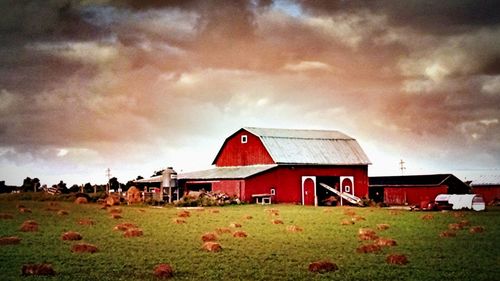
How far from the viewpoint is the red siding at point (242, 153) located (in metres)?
46.3

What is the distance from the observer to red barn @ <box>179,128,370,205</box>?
43438 millimetres

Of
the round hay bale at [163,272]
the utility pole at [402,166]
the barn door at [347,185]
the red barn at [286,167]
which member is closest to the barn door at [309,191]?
the red barn at [286,167]

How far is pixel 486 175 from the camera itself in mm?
52125

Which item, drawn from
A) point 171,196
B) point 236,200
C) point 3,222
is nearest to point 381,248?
point 3,222

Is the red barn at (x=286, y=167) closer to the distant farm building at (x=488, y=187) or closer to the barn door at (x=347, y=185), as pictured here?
the barn door at (x=347, y=185)

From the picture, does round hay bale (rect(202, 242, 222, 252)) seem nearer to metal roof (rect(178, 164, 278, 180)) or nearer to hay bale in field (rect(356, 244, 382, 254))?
hay bale in field (rect(356, 244, 382, 254))

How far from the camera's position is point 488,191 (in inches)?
2028

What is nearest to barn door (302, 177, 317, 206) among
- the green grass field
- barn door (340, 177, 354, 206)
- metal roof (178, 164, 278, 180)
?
barn door (340, 177, 354, 206)

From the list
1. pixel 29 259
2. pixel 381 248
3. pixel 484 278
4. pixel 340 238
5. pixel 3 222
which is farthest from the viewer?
pixel 3 222

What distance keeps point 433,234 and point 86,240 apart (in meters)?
10.6

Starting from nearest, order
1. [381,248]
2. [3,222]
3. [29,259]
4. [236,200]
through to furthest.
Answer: [29,259]
[381,248]
[3,222]
[236,200]

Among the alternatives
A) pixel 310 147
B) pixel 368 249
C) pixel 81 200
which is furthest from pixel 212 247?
pixel 310 147

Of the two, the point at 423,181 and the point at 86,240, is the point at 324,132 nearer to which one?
the point at 423,181

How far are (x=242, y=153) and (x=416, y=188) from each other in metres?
15.4
